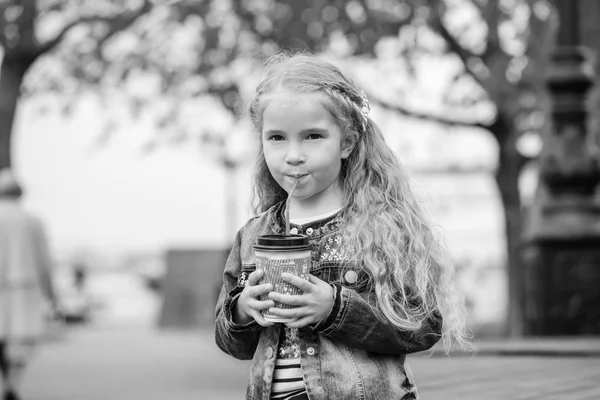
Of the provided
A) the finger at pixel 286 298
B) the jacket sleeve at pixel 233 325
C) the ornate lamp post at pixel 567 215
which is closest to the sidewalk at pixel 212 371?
the ornate lamp post at pixel 567 215

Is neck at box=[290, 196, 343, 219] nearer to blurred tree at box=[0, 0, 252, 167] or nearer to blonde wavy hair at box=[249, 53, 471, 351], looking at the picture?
blonde wavy hair at box=[249, 53, 471, 351]

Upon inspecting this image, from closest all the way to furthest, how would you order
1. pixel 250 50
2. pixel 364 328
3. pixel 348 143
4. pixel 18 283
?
pixel 364 328 → pixel 348 143 → pixel 18 283 → pixel 250 50

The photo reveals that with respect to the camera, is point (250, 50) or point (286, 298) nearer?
point (286, 298)

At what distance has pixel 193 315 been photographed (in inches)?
855

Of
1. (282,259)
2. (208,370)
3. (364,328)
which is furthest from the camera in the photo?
(208,370)

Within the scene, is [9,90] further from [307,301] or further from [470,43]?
[307,301]

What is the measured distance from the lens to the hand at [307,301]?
97.7 inches

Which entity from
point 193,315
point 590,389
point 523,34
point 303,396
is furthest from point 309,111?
point 193,315

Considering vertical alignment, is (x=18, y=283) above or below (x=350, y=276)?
below

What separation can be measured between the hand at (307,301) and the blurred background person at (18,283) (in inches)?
246

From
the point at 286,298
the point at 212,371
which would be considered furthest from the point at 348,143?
the point at 212,371

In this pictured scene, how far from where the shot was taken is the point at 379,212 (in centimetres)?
282

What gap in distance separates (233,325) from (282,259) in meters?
0.35

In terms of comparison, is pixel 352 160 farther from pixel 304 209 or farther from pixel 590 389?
pixel 590 389
